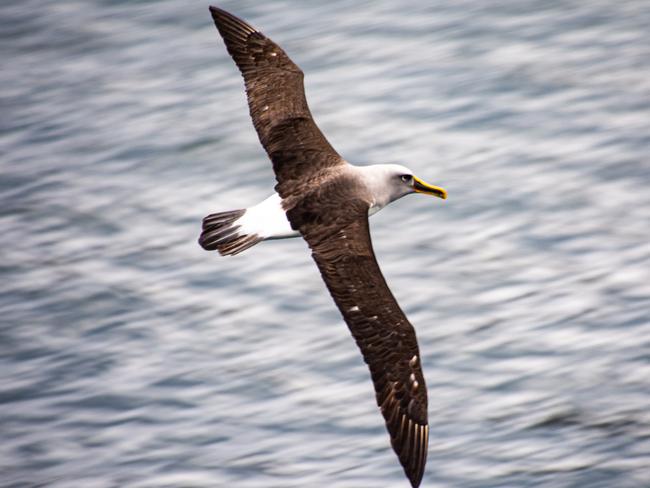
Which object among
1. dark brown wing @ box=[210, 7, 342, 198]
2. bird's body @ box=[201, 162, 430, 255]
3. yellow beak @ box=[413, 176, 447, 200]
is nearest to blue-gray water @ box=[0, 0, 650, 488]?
yellow beak @ box=[413, 176, 447, 200]

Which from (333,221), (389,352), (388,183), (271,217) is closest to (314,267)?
(388,183)

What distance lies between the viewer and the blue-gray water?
36.9 feet

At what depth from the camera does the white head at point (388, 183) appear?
10788 mm

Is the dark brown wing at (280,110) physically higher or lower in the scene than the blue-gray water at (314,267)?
higher

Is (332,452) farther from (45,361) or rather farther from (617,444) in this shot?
(45,361)

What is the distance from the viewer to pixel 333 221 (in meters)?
10.3

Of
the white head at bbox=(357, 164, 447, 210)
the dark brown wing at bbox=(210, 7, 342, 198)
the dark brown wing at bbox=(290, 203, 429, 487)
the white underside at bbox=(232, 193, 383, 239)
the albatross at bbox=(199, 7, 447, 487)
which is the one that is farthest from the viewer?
the dark brown wing at bbox=(210, 7, 342, 198)

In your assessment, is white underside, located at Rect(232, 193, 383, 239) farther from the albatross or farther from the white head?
the white head

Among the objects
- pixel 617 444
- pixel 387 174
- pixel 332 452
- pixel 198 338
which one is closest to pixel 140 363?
pixel 198 338

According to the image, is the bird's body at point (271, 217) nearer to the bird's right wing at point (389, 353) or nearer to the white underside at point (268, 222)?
the white underside at point (268, 222)

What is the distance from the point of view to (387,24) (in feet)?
59.8

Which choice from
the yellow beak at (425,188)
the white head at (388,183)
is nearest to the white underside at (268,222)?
the white head at (388,183)

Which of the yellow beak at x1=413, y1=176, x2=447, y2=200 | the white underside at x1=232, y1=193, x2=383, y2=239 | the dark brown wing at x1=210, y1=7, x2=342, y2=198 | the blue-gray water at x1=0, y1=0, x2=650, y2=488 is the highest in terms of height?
the dark brown wing at x1=210, y1=7, x2=342, y2=198

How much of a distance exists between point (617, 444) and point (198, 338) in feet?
13.5
